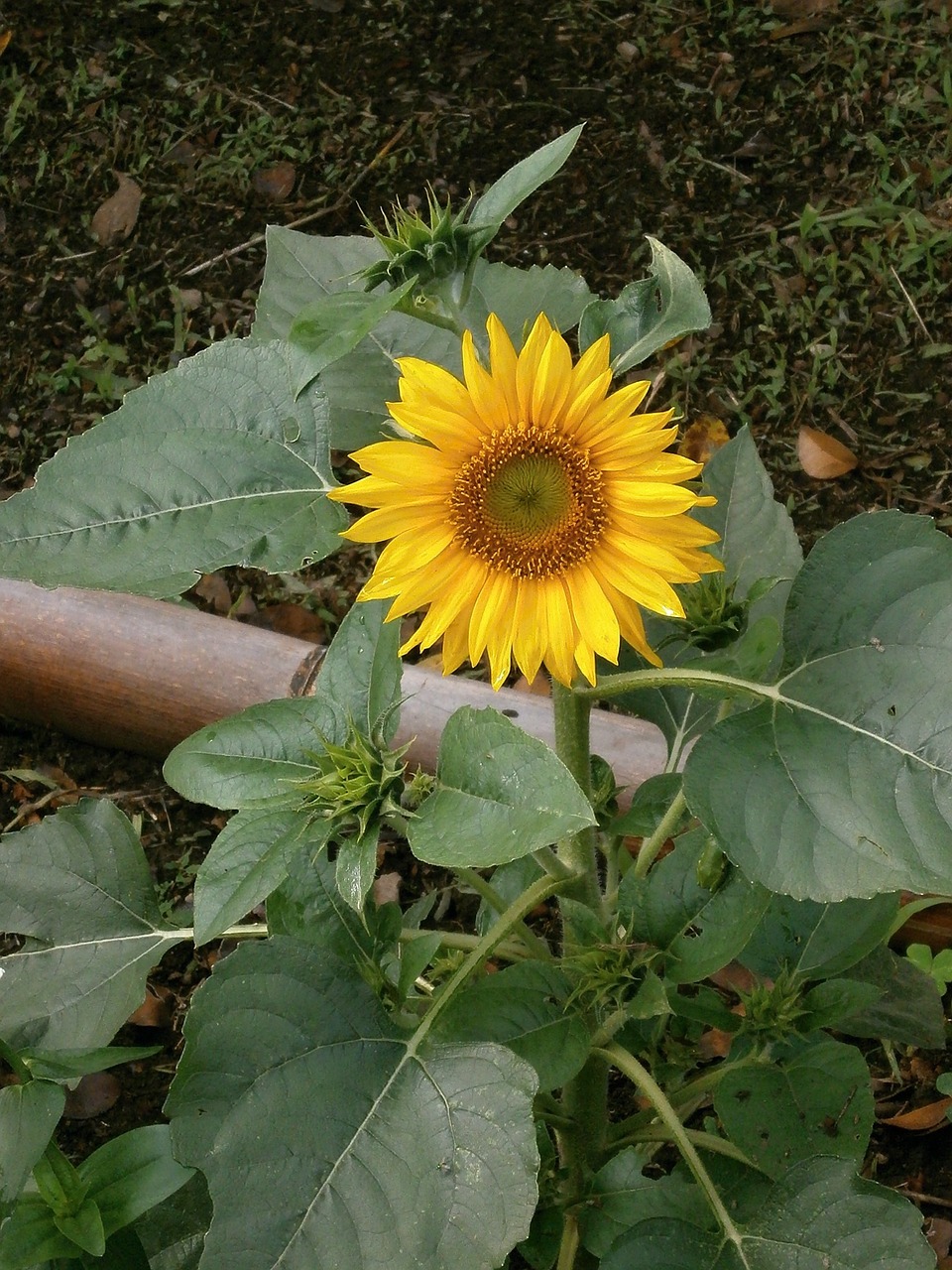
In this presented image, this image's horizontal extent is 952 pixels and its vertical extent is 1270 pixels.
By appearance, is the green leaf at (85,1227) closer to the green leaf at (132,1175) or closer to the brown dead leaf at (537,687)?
the green leaf at (132,1175)

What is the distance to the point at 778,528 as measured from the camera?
157 centimetres

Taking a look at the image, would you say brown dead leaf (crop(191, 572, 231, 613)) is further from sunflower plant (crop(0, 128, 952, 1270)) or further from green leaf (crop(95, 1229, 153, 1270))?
green leaf (crop(95, 1229, 153, 1270))

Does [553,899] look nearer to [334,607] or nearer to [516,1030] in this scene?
[334,607]

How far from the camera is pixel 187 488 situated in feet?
4.26

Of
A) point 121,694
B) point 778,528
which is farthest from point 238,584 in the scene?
point 778,528

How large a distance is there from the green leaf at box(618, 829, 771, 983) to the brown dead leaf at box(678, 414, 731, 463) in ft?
4.17

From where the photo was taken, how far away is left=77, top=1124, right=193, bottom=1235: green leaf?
4.30 ft

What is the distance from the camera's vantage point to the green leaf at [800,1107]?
4.32 feet

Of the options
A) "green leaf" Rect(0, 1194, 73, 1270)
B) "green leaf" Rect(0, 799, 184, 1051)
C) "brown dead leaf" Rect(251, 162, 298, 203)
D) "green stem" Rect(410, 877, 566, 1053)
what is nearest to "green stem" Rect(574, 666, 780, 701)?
"green stem" Rect(410, 877, 566, 1053)

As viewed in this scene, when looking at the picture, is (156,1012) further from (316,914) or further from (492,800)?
(492,800)

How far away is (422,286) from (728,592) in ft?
1.58

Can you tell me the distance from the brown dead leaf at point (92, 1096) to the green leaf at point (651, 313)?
4.92ft

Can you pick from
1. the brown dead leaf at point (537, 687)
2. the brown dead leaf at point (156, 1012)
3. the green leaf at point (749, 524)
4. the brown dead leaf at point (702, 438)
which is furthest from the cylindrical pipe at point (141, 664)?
the brown dead leaf at point (702, 438)

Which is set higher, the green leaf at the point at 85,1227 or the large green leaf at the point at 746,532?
the large green leaf at the point at 746,532
